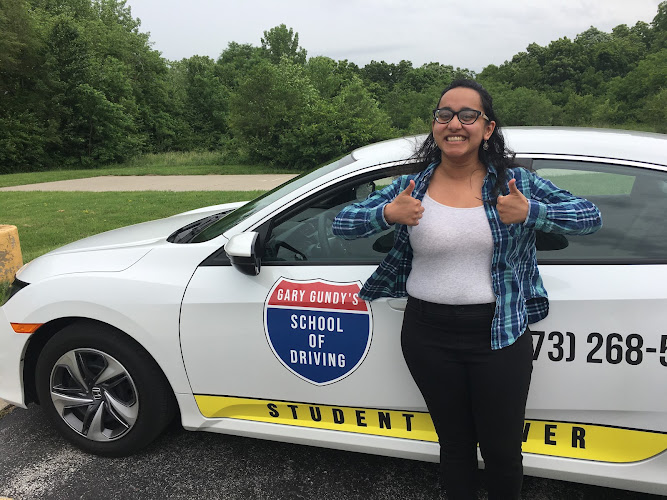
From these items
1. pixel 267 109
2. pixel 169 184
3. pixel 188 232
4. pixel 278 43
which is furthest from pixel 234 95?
pixel 278 43

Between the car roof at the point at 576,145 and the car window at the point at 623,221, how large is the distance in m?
0.05

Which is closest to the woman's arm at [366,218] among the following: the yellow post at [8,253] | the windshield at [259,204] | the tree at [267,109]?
the windshield at [259,204]

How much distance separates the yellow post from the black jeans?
15.5ft

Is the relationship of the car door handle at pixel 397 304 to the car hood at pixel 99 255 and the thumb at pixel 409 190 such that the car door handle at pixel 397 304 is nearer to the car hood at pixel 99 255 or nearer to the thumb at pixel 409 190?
the thumb at pixel 409 190

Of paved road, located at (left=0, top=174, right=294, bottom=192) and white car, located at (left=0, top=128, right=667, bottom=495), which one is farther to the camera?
paved road, located at (left=0, top=174, right=294, bottom=192)

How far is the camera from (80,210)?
9891 millimetres

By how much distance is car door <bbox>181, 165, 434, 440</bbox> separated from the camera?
2.07m

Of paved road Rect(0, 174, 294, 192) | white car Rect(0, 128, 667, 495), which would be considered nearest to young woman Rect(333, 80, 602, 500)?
white car Rect(0, 128, 667, 495)

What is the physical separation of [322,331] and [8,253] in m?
4.36

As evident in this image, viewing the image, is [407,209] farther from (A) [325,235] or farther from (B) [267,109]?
(B) [267,109]

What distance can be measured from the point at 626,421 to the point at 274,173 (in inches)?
658

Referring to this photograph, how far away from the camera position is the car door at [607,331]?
182 centimetres

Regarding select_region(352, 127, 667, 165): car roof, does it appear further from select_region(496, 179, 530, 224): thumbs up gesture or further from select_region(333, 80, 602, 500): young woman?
select_region(496, 179, 530, 224): thumbs up gesture

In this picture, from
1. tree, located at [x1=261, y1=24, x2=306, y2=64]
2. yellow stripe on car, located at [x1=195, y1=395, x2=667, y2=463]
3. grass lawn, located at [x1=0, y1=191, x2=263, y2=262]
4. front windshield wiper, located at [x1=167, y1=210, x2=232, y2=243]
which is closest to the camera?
yellow stripe on car, located at [x1=195, y1=395, x2=667, y2=463]
